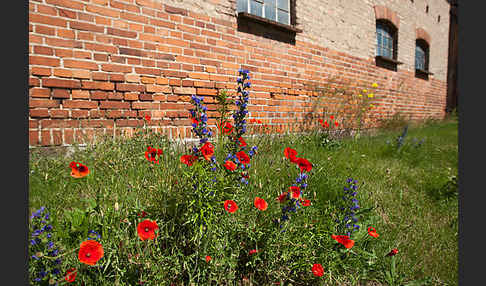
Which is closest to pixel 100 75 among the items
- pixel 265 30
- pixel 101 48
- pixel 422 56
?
pixel 101 48

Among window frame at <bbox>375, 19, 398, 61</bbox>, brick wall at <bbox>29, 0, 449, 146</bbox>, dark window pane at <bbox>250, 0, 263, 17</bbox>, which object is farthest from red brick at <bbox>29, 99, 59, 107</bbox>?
window frame at <bbox>375, 19, 398, 61</bbox>

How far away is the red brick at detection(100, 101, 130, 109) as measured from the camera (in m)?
2.78

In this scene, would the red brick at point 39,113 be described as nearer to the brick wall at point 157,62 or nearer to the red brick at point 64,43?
the brick wall at point 157,62

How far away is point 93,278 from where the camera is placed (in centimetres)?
102

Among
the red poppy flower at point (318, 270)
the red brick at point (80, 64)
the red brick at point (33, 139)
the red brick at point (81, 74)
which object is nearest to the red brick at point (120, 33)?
the red brick at point (80, 64)

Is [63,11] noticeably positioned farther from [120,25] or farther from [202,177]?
[202,177]

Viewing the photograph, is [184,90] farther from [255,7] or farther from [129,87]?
[255,7]

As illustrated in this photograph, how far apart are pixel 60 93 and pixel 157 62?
1.10 meters

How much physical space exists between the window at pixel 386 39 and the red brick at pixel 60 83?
7098mm

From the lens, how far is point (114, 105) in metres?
2.85

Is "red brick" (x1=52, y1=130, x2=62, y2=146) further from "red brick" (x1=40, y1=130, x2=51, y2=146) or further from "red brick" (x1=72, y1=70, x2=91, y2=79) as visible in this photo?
"red brick" (x1=72, y1=70, x2=91, y2=79)

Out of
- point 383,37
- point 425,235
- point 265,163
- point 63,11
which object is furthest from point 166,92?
point 383,37

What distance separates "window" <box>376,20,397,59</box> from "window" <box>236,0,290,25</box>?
3581 millimetres

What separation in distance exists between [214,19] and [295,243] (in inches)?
129
